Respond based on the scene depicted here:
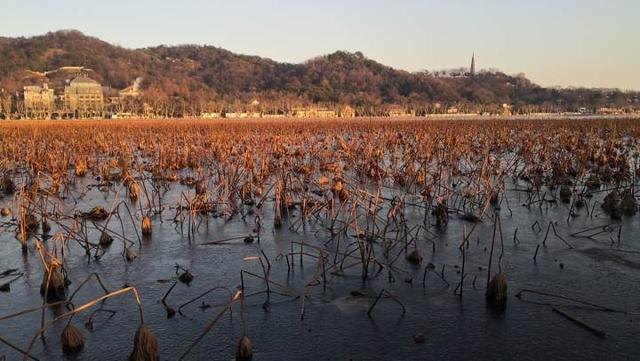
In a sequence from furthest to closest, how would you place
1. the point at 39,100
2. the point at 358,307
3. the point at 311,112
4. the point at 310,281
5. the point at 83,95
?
the point at 83,95 → the point at 311,112 → the point at 39,100 → the point at 310,281 → the point at 358,307

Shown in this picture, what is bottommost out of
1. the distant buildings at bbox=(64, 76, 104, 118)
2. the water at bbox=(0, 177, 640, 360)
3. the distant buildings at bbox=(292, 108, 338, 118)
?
the water at bbox=(0, 177, 640, 360)

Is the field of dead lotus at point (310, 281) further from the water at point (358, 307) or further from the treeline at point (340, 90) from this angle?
the treeline at point (340, 90)

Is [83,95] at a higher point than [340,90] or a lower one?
lower

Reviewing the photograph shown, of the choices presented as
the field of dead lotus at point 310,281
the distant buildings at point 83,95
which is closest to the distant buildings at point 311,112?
the distant buildings at point 83,95

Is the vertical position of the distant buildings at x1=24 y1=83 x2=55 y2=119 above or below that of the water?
above

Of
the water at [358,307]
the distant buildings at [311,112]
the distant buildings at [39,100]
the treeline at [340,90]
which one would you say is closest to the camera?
the water at [358,307]

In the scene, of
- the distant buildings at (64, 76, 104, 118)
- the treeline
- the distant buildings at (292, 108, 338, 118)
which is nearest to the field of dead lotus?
the distant buildings at (292, 108, 338, 118)

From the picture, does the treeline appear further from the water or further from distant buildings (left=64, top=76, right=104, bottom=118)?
the water

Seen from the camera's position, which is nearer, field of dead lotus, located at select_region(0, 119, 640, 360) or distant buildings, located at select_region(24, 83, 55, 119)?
field of dead lotus, located at select_region(0, 119, 640, 360)

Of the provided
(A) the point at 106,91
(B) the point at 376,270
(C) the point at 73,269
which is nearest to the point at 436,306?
(B) the point at 376,270

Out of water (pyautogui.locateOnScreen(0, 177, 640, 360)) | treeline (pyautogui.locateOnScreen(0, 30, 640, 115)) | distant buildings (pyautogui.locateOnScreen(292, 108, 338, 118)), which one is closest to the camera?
water (pyautogui.locateOnScreen(0, 177, 640, 360))

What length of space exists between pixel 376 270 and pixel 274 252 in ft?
5.74

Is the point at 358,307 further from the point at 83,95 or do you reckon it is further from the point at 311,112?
the point at 83,95

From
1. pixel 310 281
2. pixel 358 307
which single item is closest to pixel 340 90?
pixel 310 281
